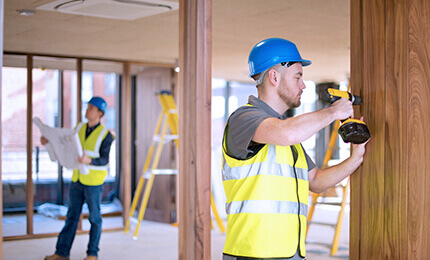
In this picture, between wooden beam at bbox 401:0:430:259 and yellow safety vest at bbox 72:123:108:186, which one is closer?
wooden beam at bbox 401:0:430:259

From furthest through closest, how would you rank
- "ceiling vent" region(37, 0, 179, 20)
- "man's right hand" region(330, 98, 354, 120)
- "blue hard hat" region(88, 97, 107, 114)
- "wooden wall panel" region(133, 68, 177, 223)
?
"wooden wall panel" region(133, 68, 177, 223) < "blue hard hat" region(88, 97, 107, 114) < "ceiling vent" region(37, 0, 179, 20) < "man's right hand" region(330, 98, 354, 120)

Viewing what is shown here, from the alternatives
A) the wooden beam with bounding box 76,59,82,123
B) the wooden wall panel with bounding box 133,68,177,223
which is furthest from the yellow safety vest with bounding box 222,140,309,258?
the wooden wall panel with bounding box 133,68,177,223

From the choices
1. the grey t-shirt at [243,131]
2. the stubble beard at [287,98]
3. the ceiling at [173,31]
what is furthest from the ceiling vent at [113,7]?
the grey t-shirt at [243,131]

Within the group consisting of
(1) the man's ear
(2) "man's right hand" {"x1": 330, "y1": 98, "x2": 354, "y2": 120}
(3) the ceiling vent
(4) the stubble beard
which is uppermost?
(3) the ceiling vent

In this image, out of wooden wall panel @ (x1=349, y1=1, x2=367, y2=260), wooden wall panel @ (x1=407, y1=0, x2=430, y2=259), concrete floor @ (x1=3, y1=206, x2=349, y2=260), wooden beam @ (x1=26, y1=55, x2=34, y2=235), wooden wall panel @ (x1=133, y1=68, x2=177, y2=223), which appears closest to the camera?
wooden wall panel @ (x1=407, y1=0, x2=430, y2=259)

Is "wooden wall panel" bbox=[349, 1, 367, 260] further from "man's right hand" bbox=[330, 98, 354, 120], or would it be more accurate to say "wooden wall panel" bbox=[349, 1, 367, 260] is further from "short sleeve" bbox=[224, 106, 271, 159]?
"short sleeve" bbox=[224, 106, 271, 159]

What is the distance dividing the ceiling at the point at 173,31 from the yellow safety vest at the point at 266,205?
2.09 meters

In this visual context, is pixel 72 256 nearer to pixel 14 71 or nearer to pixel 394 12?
pixel 14 71

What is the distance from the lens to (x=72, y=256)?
497cm

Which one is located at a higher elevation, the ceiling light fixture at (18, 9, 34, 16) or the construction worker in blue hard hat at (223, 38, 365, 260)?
the ceiling light fixture at (18, 9, 34, 16)

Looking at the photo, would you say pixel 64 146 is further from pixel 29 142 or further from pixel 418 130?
pixel 418 130

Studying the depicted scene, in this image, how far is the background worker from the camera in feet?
14.7

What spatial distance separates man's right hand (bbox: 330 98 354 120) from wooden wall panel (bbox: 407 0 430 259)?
27 centimetres

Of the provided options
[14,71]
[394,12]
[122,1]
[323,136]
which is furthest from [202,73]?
[323,136]
